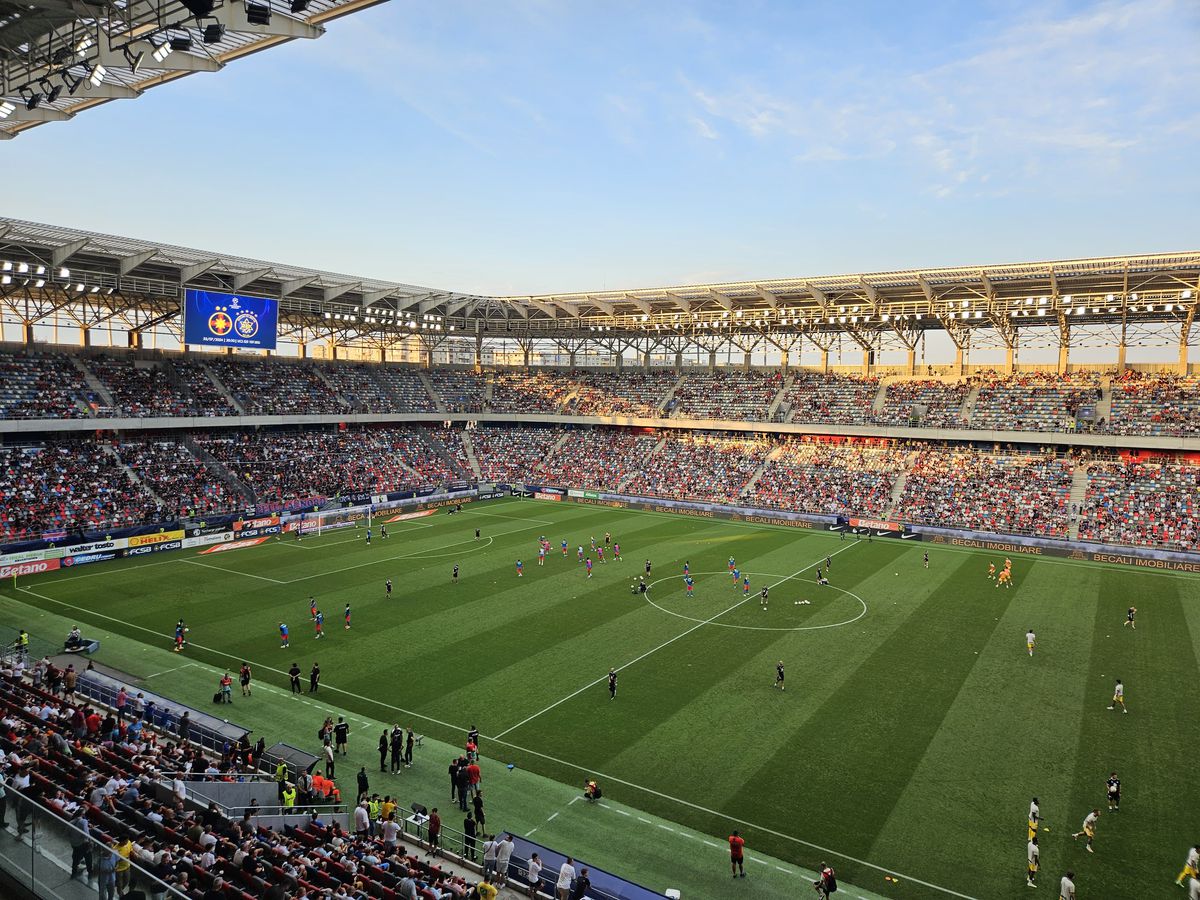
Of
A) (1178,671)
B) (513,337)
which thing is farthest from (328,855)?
Result: (513,337)

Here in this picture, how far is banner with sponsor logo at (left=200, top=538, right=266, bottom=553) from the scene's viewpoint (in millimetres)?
43469

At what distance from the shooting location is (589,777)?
1895 centimetres

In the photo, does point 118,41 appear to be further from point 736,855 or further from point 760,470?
point 760,470

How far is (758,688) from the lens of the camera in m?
24.2

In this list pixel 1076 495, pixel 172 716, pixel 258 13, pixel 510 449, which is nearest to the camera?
pixel 258 13

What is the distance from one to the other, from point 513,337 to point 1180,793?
68.2 metres

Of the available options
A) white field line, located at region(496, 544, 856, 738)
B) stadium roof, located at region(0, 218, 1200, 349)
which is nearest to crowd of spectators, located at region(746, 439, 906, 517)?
stadium roof, located at region(0, 218, 1200, 349)

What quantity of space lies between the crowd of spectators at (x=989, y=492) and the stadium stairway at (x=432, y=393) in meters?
43.3

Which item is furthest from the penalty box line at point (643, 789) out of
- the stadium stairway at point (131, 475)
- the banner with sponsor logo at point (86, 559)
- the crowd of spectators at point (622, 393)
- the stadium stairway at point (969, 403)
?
the crowd of spectators at point (622, 393)

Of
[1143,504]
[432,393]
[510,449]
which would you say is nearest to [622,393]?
[510,449]

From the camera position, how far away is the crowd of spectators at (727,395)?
67.3 m

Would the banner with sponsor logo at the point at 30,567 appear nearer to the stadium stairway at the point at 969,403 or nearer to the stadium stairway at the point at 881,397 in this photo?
the stadium stairway at the point at 881,397

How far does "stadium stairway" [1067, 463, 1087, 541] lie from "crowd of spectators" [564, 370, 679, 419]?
34.2 meters

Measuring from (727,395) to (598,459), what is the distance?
1353cm
